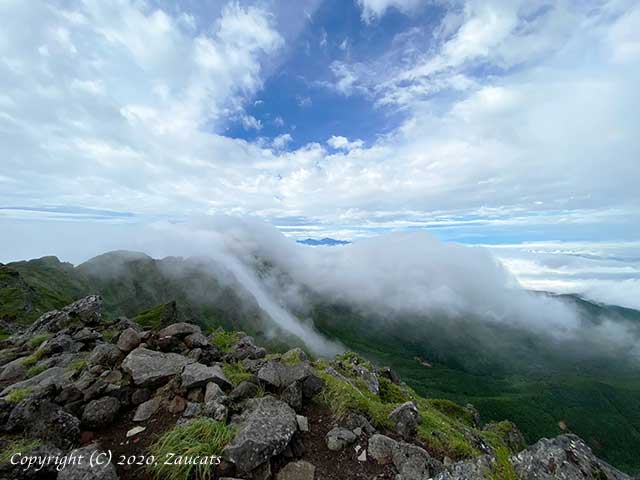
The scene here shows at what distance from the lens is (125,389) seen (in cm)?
891

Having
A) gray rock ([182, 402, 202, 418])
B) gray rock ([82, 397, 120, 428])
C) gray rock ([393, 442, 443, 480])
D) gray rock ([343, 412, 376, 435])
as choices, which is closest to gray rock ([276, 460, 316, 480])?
gray rock ([343, 412, 376, 435])

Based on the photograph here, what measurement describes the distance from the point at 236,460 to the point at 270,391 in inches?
133

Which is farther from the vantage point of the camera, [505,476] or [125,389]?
[125,389]

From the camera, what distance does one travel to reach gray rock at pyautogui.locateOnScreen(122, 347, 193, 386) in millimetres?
9500

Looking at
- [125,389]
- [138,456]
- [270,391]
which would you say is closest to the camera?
[138,456]

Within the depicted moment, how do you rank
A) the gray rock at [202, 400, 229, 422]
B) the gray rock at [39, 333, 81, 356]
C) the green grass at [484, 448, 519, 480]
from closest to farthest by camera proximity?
the green grass at [484, 448, 519, 480] < the gray rock at [202, 400, 229, 422] < the gray rock at [39, 333, 81, 356]

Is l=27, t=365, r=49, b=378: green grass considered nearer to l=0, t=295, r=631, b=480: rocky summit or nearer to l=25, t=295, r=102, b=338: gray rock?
l=0, t=295, r=631, b=480: rocky summit

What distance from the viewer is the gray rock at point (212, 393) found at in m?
8.69

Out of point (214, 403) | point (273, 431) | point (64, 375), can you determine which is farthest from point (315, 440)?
point (64, 375)

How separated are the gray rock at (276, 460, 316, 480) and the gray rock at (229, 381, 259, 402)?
2.75 meters

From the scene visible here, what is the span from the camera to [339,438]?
778 cm

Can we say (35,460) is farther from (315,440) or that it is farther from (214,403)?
(315,440)

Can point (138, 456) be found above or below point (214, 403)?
below

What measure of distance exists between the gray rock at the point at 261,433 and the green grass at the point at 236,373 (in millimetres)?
1848
